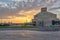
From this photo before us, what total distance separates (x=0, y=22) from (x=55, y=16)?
15.4m

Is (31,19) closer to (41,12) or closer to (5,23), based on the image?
(41,12)

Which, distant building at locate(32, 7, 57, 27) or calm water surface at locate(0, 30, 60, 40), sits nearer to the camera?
calm water surface at locate(0, 30, 60, 40)

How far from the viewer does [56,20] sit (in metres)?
56.3

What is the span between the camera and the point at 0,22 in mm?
52406

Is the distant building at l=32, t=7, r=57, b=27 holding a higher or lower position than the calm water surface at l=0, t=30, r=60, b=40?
higher

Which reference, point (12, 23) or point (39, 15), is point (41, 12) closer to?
point (39, 15)

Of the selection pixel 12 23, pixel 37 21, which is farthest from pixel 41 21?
pixel 12 23

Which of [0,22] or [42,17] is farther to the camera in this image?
[42,17]

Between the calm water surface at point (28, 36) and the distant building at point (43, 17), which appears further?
the distant building at point (43, 17)

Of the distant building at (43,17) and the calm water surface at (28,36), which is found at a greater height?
the distant building at (43,17)

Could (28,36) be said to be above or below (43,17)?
below

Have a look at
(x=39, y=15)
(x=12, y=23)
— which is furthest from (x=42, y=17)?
(x=12, y=23)

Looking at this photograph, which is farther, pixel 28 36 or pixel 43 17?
pixel 43 17

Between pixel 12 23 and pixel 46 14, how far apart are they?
11.0 metres
